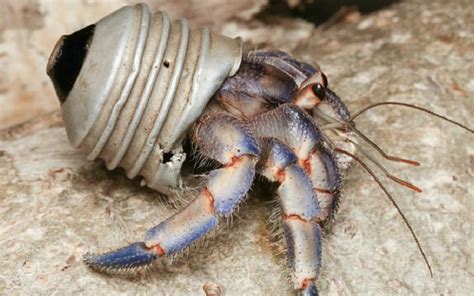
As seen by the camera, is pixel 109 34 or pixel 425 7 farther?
pixel 425 7

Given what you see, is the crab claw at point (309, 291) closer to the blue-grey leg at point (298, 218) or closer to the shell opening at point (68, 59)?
the blue-grey leg at point (298, 218)

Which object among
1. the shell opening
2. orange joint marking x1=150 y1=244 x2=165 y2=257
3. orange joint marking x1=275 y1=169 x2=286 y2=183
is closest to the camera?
orange joint marking x1=150 y1=244 x2=165 y2=257

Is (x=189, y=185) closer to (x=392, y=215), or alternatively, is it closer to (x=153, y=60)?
(x=153, y=60)

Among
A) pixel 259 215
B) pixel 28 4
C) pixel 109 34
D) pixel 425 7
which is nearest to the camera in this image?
pixel 109 34

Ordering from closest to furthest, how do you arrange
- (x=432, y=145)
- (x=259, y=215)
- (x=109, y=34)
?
1. (x=109, y=34)
2. (x=259, y=215)
3. (x=432, y=145)

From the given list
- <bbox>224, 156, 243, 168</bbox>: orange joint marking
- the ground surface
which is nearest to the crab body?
<bbox>224, 156, 243, 168</bbox>: orange joint marking

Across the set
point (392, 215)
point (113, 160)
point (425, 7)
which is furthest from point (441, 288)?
point (425, 7)

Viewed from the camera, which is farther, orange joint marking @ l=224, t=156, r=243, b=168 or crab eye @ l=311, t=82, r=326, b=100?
crab eye @ l=311, t=82, r=326, b=100

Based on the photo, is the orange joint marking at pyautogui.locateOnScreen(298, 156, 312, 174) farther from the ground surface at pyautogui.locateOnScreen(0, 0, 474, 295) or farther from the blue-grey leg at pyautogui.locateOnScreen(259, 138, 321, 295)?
the ground surface at pyautogui.locateOnScreen(0, 0, 474, 295)
